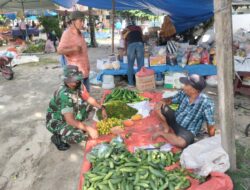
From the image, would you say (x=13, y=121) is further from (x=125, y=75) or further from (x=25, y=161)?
(x=125, y=75)

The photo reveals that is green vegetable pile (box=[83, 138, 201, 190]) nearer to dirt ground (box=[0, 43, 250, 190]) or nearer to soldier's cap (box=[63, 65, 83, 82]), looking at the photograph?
dirt ground (box=[0, 43, 250, 190])

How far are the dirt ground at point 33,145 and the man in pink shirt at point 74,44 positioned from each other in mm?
1270

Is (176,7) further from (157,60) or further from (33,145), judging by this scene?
(33,145)

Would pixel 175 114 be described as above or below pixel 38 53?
below

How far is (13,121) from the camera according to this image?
210 inches

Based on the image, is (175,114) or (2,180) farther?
(175,114)

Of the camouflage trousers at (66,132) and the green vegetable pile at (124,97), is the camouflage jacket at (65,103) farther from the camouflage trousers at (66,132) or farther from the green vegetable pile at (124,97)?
the green vegetable pile at (124,97)

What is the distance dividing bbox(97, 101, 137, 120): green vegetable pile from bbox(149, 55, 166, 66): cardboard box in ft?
8.37

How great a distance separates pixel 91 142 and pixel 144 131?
82cm

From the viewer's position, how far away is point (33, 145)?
14.2ft

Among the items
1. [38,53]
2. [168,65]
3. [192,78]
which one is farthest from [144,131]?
[38,53]

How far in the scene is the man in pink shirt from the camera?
474 centimetres

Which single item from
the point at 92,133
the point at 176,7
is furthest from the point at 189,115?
the point at 176,7

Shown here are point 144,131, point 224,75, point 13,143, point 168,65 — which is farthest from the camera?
point 168,65
